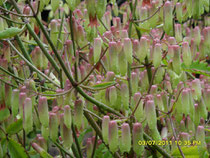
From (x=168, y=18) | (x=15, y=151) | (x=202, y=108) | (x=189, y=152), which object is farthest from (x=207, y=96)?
(x=15, y=151)

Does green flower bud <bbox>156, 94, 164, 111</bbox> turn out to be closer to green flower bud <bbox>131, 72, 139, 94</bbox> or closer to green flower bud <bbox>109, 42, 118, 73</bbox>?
green flower bud <bbox>131, 72, 139, 94</bbox>

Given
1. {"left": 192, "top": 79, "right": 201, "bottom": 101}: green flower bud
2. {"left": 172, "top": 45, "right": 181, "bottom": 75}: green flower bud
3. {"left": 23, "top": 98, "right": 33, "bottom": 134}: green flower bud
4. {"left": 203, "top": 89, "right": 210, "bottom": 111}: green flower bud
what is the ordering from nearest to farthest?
{"left": 23, "top": 98, "right": 33, "bottom": 134}: green flower bud, {"left": 172, "top": 45, "right": 181, "bottom": 75}: green flower bud, {"left": 192, "top": 79, "right": 201, "bottom": 101}: green flower bud, {"left": 203, "top": 89, "right": 210, "bottom": 111}: green flower bud

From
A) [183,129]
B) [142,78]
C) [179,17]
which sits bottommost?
[183,129]

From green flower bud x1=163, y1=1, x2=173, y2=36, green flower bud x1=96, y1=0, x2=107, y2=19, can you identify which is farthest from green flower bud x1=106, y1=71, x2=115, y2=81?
green flower bud x1=96, y1=0, x2=107, y2=19

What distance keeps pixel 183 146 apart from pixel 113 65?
498 mm

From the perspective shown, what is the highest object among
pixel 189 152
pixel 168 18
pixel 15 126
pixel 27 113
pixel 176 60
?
pixel 168 18

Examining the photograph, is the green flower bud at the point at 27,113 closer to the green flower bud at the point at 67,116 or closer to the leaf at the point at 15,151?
the green flower bud at the point at 67,116

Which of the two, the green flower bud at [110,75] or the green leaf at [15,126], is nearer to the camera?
the green flower bud at [110,75]

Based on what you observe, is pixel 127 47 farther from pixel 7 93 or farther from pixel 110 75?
pixel 7 93

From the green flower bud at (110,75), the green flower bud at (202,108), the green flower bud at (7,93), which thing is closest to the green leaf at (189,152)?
the green flower bud at (202,108)

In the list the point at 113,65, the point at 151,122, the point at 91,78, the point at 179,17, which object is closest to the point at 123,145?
the point at 151,122

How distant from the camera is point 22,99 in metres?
0.97

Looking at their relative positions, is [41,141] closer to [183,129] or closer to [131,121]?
[131,121]

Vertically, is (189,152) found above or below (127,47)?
below
